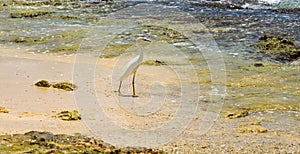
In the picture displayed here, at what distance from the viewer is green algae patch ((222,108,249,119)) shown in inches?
251

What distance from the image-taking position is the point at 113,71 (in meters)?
8.93

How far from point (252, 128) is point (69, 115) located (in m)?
2.14

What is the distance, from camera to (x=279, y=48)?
11.3 metres

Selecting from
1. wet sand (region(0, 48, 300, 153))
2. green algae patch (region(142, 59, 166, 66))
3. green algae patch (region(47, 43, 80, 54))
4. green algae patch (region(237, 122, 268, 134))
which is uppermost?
wet sand (region(0, 48, 300, 153))

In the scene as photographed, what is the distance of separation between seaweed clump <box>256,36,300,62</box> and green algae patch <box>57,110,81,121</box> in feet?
19.2

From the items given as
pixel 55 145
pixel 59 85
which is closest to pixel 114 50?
pixel 59 85

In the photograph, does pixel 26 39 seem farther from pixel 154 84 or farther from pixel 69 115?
pixel 69 115

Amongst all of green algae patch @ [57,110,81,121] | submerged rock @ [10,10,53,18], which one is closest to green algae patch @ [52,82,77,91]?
green algae patch @ [57,110,81,121]

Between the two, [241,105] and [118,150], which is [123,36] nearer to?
[241,105]

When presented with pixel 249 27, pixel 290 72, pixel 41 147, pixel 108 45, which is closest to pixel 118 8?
pixel 249 27

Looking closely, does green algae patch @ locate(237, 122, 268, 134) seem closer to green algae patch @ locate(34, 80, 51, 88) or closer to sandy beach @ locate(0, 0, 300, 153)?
sandy beach @ locate(0, 0, 300, 153)

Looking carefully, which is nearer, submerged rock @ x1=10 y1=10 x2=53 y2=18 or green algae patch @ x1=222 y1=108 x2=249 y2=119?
green algae patch @ x1=222 y1=108 x2=249 y2=119

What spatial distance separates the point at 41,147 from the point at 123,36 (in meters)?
8.85

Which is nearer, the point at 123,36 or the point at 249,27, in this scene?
the point at 123,36
